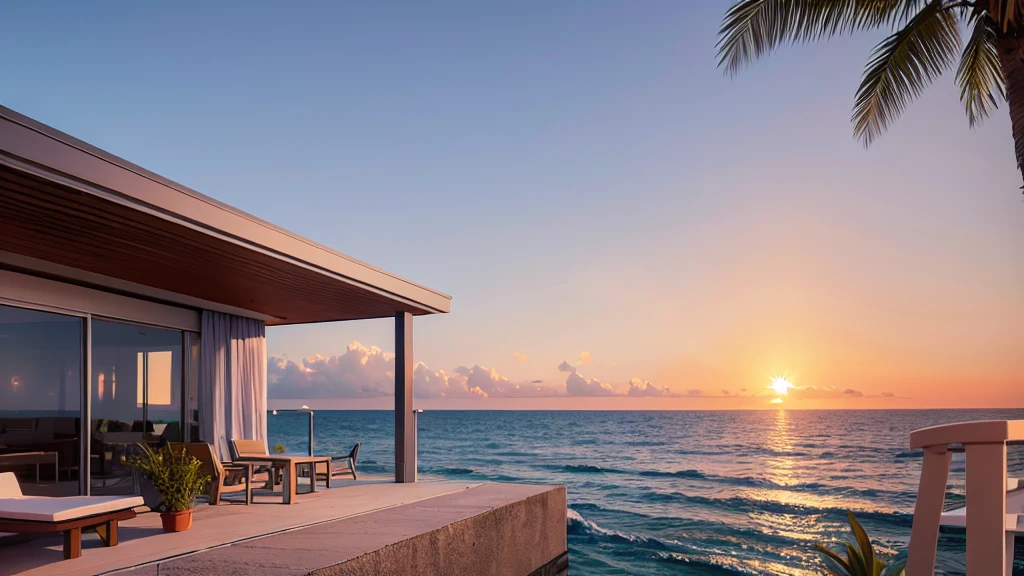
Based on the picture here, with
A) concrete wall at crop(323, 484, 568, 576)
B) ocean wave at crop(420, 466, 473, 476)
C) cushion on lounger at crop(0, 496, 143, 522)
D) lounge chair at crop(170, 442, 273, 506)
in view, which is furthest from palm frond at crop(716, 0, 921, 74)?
ocean wave at crop(420, 466, 473, 476)

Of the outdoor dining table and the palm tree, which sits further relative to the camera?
the outdoor dining table

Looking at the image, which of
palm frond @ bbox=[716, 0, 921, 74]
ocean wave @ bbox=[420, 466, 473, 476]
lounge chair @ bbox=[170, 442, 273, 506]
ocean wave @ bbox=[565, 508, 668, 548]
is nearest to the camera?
palm frond @ bbox=[716, 0, 921, 74]

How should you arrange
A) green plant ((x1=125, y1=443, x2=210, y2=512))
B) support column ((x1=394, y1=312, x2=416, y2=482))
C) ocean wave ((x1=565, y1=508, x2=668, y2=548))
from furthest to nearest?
ocean wave ((x1=565, y1=508, x2=668, y2=548)), support column ((x1=394, y1=312, x2=416, y2=482)), green plant ((x1=125, y1=443, x2=210, y2=512))

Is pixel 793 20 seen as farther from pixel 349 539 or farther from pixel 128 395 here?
pixel 128 395

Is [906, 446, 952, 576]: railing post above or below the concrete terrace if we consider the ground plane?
above

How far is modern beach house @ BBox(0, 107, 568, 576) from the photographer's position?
5.39 metres

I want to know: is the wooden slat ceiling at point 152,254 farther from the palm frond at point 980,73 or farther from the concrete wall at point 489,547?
the palm frond at point 980,73

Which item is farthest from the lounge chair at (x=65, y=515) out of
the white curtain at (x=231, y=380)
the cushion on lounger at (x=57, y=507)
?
the white curtain at (x=231, y=380)

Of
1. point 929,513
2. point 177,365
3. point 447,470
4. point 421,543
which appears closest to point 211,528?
point 421,543

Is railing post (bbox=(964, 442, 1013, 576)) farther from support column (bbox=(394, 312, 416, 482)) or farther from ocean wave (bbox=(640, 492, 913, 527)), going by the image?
ocean wave (bbox=(640, 492, 913, 527))

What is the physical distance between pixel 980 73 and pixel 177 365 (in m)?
9.37

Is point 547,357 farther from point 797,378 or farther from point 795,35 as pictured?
point 795,35

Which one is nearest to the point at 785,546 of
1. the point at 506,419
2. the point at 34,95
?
the point at 34,95

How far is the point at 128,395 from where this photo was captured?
30.6 ft
